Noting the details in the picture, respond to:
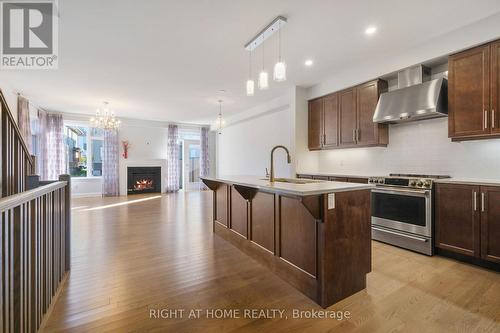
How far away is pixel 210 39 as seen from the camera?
10.7 feet

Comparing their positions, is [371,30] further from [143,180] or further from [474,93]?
[143,180]

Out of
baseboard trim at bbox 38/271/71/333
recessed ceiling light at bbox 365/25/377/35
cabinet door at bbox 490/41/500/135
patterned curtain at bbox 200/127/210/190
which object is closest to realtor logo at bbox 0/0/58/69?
baseboard trim at bbox 38/271/71/333

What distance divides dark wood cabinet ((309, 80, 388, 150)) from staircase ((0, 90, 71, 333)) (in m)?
4.25

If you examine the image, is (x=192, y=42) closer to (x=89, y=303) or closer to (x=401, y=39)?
(x=401, y=39)

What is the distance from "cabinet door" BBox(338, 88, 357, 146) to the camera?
4.38 m

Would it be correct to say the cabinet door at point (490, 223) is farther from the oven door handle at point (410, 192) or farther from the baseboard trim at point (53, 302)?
the baseboard trim at point (53, 302)

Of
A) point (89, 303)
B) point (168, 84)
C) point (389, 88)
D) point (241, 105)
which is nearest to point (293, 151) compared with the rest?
point (389, 88)

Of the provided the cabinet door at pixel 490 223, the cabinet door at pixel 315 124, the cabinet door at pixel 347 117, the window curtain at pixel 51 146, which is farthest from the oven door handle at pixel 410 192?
the window curtain at pixel 51 146

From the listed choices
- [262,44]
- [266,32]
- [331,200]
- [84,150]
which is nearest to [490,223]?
[331,200]

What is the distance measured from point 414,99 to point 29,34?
5.16 meters

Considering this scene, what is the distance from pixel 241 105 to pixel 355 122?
3491 millimetres

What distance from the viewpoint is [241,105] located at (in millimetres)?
6930

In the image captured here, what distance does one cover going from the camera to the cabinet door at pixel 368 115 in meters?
4.00

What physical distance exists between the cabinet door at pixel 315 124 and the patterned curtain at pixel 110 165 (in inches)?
258
